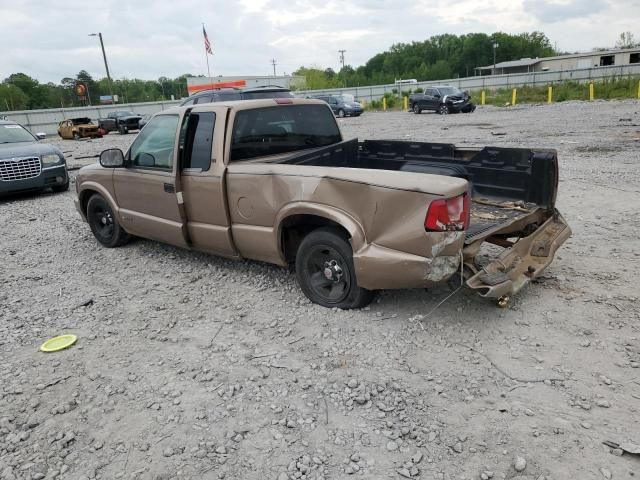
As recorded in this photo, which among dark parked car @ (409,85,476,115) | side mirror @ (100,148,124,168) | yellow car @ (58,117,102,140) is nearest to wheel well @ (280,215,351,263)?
side mirror @ (100,148,124,168)

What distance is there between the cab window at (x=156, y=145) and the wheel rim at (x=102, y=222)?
123 cm

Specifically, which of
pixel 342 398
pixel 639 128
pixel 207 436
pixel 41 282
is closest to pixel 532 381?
pixel 342 398

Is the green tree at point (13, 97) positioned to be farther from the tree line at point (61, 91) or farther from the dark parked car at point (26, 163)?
the dark parked car at point (26, 163)

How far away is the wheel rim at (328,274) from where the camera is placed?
159 inches

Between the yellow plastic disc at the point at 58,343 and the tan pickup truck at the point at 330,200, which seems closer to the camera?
the tan pickup truck at the point at 330,200

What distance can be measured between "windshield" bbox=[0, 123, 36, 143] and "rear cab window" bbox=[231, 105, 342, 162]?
8324mm

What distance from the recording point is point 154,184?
5.17 metres

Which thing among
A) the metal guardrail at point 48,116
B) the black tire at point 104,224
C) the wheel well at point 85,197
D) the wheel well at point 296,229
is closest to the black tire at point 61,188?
the wheel well at point 85,197

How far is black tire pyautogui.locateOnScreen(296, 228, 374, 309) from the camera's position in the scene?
3953 millimetres

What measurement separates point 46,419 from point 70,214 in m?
6.53

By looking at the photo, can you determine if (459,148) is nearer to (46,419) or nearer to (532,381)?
(532,381)

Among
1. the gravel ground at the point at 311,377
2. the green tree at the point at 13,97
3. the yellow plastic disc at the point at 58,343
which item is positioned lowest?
the gravel ground at the point at 311,377

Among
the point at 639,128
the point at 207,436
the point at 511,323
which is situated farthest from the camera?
the point at 639,128

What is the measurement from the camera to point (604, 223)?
19.9ft
